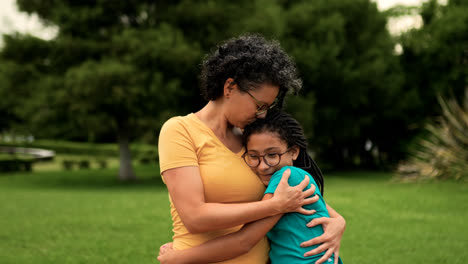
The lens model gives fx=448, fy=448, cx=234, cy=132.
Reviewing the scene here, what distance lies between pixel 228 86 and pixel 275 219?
722mm

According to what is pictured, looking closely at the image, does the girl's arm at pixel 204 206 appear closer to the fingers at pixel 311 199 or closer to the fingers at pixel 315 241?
the fingers at pixel 311 199

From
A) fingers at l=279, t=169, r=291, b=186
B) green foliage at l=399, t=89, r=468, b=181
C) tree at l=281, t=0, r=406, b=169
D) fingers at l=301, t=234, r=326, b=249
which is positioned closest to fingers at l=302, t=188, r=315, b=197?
fingers at l=279, t=169, r=291, b=186

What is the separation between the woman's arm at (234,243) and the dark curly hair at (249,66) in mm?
589

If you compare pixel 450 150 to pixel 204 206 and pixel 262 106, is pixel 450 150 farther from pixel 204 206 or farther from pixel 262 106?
pixel 204 206

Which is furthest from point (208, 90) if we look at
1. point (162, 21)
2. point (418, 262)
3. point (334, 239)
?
point (162, 21)

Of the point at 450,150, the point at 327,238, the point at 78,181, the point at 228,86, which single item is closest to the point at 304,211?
the point at 327,238

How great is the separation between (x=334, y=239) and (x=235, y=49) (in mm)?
Answer: 1103

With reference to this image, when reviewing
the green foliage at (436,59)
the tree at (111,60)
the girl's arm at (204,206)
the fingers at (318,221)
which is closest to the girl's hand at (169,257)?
the girl's arm at (204,206)

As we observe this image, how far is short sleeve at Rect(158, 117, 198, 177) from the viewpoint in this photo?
2113 millimetres

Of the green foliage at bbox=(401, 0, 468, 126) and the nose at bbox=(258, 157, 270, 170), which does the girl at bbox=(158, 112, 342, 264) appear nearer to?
the nose at bbox=(258, 157, 270, 170)

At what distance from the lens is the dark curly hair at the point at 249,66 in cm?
227

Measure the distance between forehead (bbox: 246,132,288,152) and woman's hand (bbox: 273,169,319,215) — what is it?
0.71 feet

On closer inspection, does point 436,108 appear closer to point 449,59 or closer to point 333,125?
point 449,59

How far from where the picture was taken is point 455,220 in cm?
820
